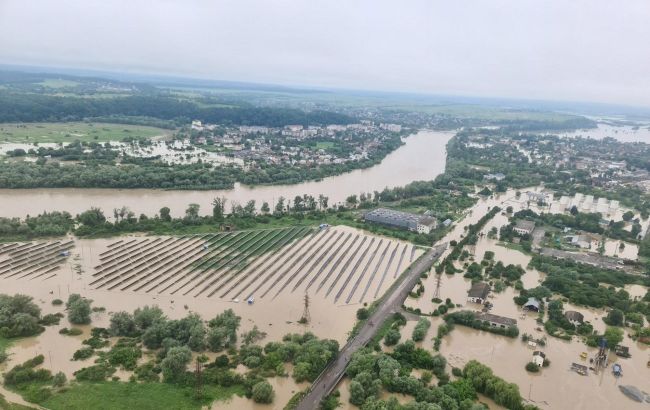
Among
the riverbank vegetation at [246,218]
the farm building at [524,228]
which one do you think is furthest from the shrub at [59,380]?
the farm building at [524,228]

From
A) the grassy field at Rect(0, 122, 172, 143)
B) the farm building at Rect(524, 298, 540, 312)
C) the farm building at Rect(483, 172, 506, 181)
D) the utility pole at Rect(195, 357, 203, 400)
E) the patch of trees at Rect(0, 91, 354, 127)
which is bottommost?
the utility pole at Rect(195, 357, 203, 400)

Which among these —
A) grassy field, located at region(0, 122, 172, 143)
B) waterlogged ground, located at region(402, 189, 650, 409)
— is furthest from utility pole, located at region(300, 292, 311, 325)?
grassy field, located at region(0, 122, 172, 143)

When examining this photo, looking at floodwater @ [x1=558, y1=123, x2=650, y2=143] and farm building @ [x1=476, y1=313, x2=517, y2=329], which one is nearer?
farm building @ [x1=476, y1=313, x2=517, y2=329]

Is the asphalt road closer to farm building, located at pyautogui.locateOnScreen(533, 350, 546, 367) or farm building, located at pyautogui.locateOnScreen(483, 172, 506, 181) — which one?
farm building, located at pyautogui.locateOnScreen(533, 350, 546, 367)

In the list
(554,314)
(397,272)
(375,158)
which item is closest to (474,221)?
(397,272)

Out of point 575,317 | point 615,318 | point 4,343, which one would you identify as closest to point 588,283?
point 615,318

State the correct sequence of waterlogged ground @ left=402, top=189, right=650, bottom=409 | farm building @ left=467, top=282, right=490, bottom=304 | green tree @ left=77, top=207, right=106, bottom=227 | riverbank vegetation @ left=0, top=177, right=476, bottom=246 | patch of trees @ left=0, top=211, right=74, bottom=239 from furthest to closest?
green tree @ left=77, top=207, right=106, bottom=227 < riverbank vegetation @ left=0, top=177, right=476, bottom=246 < patch of trees @ left=0, top=211, right=74, bottom=239 < farm building @ left=467, top=282, right=490, bottom=304 < waterlogged ground @ left=402, top=189, right=650, bottom=409

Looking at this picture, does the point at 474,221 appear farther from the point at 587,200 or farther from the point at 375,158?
the point at 375,158

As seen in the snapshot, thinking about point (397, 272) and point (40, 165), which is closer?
point (397, 272)
